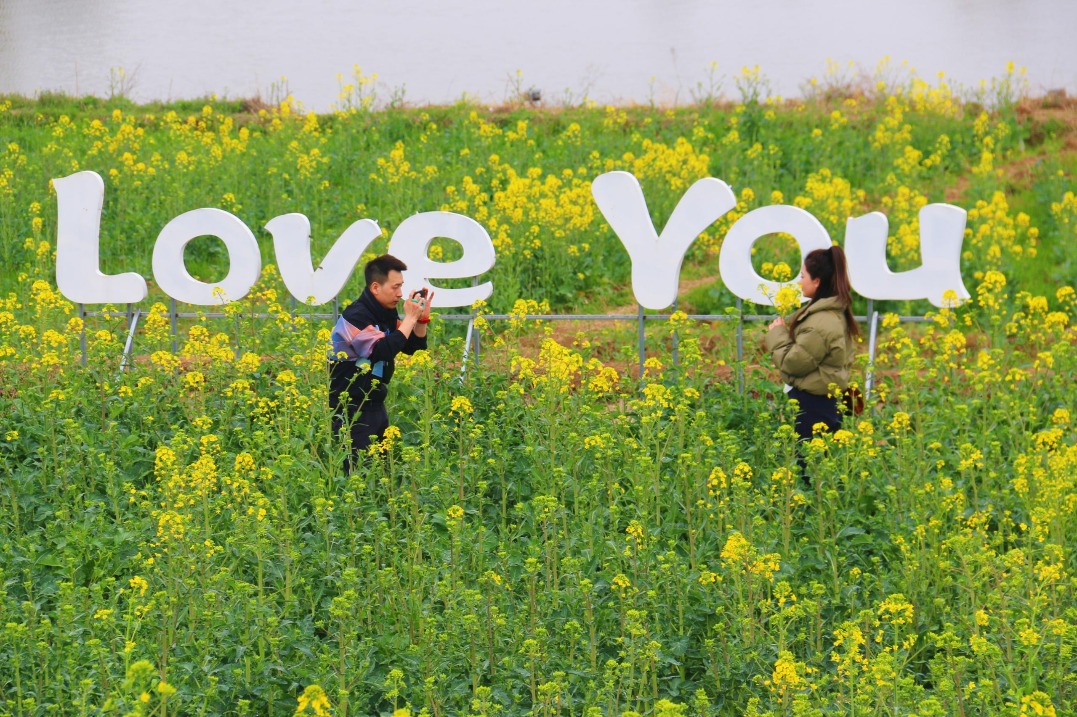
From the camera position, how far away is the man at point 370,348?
24.8 ft

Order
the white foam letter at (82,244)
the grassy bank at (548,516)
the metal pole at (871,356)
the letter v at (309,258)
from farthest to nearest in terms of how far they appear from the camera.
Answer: the white foam letter at (82,244), the letter v at (309,258), the metal pole at (871,356), the grassy bank at (548,516)

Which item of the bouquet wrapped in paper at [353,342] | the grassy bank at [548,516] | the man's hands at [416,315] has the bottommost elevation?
the grassy bank at [548,516]

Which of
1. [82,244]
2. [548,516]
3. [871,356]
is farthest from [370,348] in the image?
[82,244]

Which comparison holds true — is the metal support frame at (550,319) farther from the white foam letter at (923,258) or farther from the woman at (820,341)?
the woman at (820,341)

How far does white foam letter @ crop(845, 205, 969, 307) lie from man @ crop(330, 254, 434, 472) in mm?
3200

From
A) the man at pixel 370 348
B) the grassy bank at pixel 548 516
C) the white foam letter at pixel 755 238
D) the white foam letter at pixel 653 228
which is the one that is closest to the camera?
the grassy bank at pixel 548 516

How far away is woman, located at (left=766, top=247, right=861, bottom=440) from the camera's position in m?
7.73

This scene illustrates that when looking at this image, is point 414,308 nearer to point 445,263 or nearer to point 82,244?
point 445,263

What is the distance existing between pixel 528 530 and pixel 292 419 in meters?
1.80

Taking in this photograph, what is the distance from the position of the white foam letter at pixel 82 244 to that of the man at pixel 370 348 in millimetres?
3152

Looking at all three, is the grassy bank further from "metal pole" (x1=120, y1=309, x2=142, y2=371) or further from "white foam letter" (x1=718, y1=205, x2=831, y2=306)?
"white foam letter" (x1=718, y1=205, x2=831, y2=306)

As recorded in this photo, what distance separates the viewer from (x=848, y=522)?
7016mm

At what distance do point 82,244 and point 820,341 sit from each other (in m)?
5.57

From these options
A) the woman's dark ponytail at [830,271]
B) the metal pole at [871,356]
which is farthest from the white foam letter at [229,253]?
the metal pole at [871,356]
